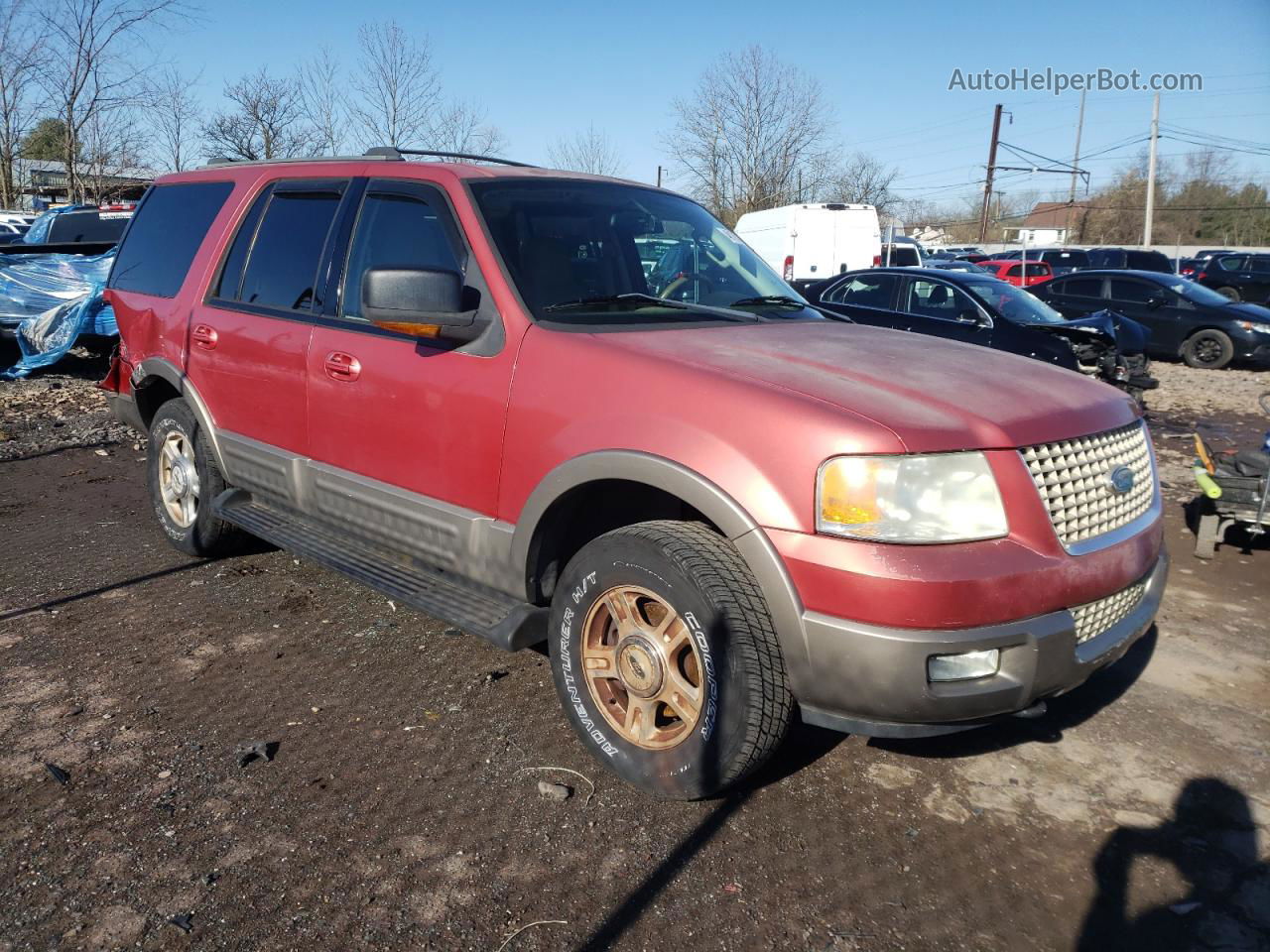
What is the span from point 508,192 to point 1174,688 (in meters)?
3.32

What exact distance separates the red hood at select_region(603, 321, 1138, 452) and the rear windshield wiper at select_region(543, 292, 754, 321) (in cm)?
17

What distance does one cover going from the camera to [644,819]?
2850mm

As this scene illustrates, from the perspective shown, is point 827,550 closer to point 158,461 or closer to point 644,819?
point 644,819

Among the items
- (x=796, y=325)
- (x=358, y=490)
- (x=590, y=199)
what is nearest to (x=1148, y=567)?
(x=796, y=325)

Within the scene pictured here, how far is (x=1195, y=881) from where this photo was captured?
8.54 feet

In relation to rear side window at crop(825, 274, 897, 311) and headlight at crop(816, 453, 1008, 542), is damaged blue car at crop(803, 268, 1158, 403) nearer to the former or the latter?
rear side window at crop(825, 274, 897, 311)

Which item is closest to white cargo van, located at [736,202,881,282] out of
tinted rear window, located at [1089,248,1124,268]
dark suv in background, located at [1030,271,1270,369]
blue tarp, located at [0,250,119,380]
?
dark suv in background, located at [1030,271,1270,369]

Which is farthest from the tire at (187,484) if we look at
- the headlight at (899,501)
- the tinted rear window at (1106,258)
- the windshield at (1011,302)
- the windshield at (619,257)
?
the tinted rear window at (1106,258)

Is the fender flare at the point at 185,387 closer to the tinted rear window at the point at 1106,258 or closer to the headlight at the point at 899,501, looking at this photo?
the headlight at the point at 899,501

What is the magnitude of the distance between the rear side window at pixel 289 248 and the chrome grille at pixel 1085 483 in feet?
9.75

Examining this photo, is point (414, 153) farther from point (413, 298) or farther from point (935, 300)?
point (935, 300)

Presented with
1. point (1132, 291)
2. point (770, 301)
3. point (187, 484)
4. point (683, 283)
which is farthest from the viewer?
point (1132, 291)

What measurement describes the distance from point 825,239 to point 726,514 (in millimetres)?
18019

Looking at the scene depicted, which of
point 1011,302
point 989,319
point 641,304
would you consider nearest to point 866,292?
point 989,319
